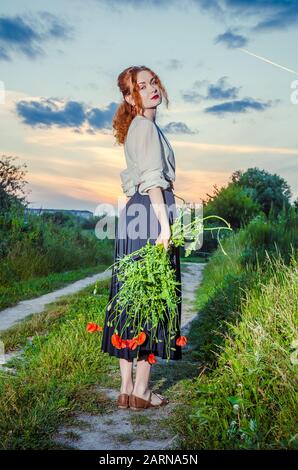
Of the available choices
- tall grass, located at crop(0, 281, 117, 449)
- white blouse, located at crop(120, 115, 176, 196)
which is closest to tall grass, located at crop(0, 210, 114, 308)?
tall grass, located at crop(0, 281, 117, 449)

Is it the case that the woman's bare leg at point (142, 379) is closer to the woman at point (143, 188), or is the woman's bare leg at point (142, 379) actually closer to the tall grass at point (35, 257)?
the woman at point (143, 188)

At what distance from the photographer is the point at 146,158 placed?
3.60 meters

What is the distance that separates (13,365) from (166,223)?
86.3 inches

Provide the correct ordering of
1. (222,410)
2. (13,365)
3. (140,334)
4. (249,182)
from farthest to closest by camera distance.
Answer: (249,182), (13,365), (140,334), (222,410)

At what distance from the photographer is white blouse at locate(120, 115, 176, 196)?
3.57 metres

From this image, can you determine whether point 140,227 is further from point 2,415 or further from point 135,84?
point 2,415

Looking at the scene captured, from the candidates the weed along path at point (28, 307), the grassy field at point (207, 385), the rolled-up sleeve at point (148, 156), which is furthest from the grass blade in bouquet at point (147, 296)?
the weed along path at point (28, 307)

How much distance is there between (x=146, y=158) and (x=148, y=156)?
19mm

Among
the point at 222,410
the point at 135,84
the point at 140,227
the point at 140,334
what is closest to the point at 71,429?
the point at 140,334

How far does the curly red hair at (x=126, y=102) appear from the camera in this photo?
12.5 ft

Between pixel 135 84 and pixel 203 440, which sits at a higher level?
pixel 135 84

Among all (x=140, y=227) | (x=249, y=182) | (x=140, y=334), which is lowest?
(x=140, y=334)

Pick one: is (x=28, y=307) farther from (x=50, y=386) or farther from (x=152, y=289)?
(x=152, y=289)
